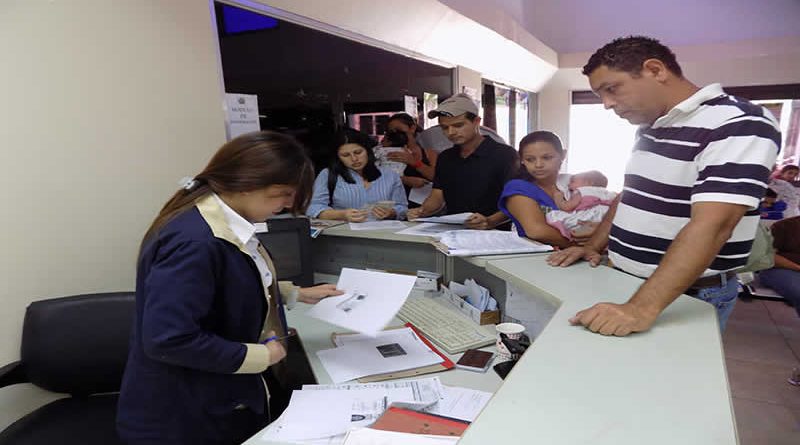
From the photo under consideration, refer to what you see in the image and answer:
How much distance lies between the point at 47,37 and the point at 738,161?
1.94 m

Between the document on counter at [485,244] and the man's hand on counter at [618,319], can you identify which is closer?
the man's hand on counter at [618,319]

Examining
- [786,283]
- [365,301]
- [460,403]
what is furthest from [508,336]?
[786,283]

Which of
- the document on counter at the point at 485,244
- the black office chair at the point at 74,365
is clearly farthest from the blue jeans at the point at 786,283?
the black office chair at the point at 74,365

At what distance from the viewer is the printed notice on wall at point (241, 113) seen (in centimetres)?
210

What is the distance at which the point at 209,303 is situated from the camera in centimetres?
A: 98

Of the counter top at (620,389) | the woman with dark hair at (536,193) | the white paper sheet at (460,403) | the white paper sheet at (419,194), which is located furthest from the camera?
the white paper sheet at (419,194)

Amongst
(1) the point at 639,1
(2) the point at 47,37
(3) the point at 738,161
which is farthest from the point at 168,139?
(1) the point at 639,1

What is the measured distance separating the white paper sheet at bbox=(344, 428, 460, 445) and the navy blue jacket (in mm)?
381

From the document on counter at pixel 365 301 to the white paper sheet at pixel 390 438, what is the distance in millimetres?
368

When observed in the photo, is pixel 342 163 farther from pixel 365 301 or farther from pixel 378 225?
pixel 365 301

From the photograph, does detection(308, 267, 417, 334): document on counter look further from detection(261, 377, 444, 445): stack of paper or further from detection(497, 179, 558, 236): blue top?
detection(497, 179, 558, 236): blue top

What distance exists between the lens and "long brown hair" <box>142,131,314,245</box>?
1056mm

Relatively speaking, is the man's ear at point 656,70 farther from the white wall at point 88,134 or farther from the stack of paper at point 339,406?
the white wall at point 88,134

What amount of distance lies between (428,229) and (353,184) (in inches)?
31.1
